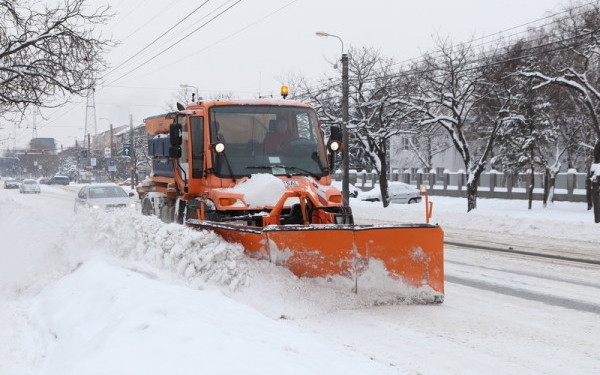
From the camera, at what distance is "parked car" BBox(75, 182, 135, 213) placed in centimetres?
2019

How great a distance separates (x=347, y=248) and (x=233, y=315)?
1765 mm

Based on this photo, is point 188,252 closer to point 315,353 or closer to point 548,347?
point 315,353

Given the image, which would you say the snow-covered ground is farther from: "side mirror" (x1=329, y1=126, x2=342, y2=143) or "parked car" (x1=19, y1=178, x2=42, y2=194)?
"parked car" (x1=19, y1=178, x2=42, y2=194)

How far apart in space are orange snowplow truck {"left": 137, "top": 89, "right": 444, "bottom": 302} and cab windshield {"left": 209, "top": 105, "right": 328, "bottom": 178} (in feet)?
0.05

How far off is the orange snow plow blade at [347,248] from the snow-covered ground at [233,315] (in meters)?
0.17

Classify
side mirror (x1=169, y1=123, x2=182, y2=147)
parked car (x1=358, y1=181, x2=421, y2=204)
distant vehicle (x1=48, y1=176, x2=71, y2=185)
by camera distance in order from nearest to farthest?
1. side mirror (x1=169, y1=123, x2=182, y2=147)
2. parked car (x1=358, y1=181, x2=421, y2=204)
3. distant vehicle (x1=48, y1=176, x2=71, y2=185)

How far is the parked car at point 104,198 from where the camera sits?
795 inches

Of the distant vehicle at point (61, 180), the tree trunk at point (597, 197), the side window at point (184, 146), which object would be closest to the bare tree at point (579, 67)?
the tree trunk at point (597, 197)

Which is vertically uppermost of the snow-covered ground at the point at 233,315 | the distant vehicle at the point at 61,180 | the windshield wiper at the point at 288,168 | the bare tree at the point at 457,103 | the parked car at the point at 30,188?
the bare tree at the point at 457,103

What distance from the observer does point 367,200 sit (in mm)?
39500

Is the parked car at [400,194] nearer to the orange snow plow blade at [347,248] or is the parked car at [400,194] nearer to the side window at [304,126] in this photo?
the side window at [304,126]

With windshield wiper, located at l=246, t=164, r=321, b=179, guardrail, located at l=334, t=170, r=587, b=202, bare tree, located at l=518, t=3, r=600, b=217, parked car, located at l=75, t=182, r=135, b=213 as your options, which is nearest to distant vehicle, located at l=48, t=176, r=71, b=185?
guardrail, located at l=334, t=170, r=587, b=202

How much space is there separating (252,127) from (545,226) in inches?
461

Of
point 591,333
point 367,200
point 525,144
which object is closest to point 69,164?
point 367,200
